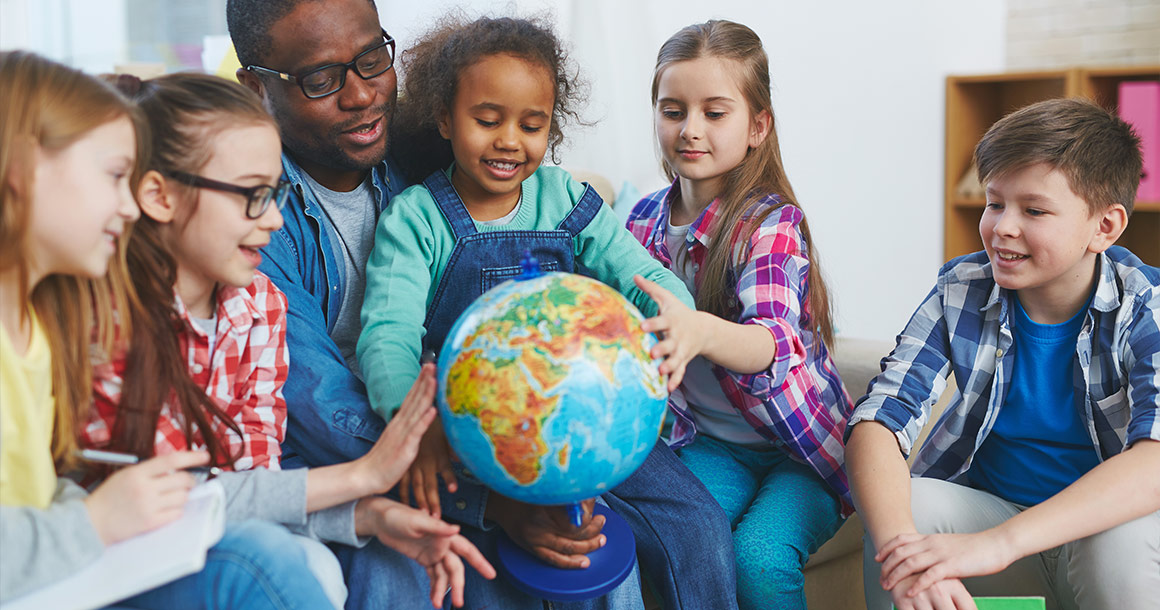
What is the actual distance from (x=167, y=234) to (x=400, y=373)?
0.42 m

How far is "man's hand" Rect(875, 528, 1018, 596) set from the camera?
5.54ft

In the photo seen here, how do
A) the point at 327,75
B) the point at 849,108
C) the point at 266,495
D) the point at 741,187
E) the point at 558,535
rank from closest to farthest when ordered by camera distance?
the point at 266,495 < the point at 558,535 < the point at 327,75 < the point at 741,187 < the point at 849,108

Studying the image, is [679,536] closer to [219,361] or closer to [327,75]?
[219,361]

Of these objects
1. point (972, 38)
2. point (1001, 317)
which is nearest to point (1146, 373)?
point (1001, 317)

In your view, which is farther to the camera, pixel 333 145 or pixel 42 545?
pixel 333 145

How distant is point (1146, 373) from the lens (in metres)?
1.83

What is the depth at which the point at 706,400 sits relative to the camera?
7.45 ft

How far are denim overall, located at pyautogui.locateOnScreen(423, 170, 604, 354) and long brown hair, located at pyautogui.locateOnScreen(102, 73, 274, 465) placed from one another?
1.50ft

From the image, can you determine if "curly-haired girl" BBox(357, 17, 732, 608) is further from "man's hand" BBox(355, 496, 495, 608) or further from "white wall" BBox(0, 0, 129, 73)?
"white wall" BBox(0, 0, 129, 73)

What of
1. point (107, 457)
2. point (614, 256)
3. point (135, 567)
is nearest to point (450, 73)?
point (614, 256)

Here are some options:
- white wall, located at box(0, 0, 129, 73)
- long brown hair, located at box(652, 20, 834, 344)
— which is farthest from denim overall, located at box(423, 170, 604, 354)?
white wall, located at box(0, 0, 129, 73)

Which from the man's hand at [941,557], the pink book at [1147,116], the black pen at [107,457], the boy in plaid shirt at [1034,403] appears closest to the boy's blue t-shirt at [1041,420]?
the boy in plaid shirt at [1034,403]

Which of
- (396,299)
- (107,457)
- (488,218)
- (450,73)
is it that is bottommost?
(107,457)

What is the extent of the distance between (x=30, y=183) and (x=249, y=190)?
33 centimetres
